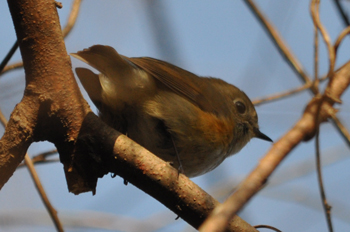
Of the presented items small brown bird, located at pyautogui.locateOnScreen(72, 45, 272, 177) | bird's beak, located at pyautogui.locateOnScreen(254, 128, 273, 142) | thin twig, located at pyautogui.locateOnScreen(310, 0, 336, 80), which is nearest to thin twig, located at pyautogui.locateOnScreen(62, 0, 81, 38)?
small brown bird, located at pyautogui.locateOnScreen(72, 45, 272, 177)

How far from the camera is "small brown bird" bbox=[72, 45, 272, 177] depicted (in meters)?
3.00

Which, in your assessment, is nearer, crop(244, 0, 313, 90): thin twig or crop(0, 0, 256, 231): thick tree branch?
crop(0, 0, 256, 231): thick tree branch

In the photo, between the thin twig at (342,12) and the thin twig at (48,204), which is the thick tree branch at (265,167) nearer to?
the thin twig at (48,204)

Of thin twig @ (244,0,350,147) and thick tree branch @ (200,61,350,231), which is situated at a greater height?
thin twig @ (244,0,350,147)

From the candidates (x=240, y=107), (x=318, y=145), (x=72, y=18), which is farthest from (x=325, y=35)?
(x=240, y=107)

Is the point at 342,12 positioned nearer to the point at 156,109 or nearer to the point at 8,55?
the point at 156,109

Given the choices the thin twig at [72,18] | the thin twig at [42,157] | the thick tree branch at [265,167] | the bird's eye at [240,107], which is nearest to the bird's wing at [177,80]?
the thin twig at [72,18]

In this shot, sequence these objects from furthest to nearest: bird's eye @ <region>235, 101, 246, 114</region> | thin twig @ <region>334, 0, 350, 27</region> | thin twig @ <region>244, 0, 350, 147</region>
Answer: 1. bird's eye @ <region>235, 101, 246, 114</region>
2. thin twig @ <region>334, 0, 350, 27</region>
3. thin twig @ <region>244, 0, 350, 147</region>

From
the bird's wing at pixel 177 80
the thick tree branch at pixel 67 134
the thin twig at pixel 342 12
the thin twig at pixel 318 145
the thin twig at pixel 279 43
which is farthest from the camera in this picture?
the thin twig at pixel 342 12

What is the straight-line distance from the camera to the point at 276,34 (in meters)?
2.88

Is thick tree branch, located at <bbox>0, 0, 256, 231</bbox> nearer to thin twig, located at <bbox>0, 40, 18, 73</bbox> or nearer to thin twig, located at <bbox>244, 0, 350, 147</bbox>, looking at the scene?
thin twig, located at <bbox>0, 40, 18, 73</bbox>

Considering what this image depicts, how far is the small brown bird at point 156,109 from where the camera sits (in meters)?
3.00

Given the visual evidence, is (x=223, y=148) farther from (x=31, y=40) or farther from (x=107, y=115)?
(x=31, y=40)

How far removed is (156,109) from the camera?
3.04m
